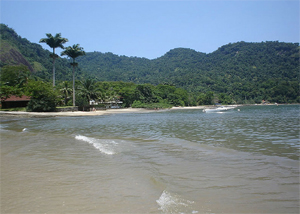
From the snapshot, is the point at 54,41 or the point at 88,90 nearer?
the point at 54,41

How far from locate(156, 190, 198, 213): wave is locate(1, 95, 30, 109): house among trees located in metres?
59.1

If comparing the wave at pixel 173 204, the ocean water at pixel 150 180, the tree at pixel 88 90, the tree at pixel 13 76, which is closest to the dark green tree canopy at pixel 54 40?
the tree at pixel 88 90

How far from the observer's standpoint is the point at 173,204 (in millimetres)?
5613

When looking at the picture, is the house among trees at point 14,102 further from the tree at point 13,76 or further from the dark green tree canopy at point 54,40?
the dark green tree canopy at point 54,40

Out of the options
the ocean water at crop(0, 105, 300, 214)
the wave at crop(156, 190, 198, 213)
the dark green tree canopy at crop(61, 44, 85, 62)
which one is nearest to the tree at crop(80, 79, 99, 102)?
the dark green tree canopy at crop(61, 44, 85, 62)

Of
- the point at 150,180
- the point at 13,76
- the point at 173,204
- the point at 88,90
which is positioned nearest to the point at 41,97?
the point at 88,90

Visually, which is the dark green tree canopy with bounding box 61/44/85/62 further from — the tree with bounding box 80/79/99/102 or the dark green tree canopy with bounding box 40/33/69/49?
the tree with bounding box 80/79/99/102

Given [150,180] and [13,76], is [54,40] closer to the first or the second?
[13,76]

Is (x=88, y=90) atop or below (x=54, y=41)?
below

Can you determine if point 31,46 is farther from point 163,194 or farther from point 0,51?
point 163,194

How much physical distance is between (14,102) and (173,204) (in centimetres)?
6294

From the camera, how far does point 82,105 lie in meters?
61.8

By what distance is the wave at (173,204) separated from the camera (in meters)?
5.30

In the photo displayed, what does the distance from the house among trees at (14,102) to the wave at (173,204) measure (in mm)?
59114
